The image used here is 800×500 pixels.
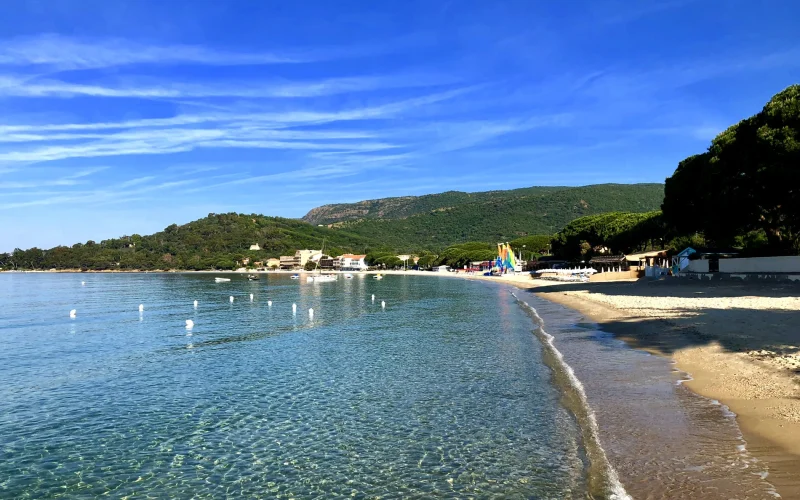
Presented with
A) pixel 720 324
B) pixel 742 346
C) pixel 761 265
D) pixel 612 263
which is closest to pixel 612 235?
pixel 612 263

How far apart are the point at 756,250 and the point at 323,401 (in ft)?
171

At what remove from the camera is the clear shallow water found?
27.9ft

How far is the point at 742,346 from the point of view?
1619 centimetres

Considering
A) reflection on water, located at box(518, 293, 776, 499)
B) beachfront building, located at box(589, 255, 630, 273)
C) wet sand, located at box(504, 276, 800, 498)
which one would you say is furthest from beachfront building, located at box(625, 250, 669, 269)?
reflection on water, located at box(518, 293, 776, 499)

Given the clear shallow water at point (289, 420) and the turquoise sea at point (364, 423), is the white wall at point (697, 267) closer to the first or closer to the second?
the turquoise sea at point (364, 423)

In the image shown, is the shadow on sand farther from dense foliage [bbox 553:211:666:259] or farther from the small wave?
dense foliage [bbox 553:211:666:259]

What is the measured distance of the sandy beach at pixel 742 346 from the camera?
29.2 ft

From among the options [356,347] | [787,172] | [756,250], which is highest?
[787,172]

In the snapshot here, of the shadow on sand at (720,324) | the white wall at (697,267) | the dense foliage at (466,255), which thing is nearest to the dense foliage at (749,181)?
the white wall at (697,267)

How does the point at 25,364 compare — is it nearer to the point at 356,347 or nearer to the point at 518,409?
the point at 356,347

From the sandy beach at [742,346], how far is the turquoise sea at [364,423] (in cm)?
53

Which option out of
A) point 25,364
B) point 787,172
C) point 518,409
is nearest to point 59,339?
point 25,364

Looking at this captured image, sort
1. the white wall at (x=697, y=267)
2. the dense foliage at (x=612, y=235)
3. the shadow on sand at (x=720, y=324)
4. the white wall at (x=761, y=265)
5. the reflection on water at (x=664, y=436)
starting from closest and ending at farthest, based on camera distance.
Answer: the reflection on water at (x=664, y=436)
the shadow on sand at (x=720, y=324)
the white wall at (x=761, y=265)
the white wall at (x=697, y=267)
the dense foliage at (x=612, y=235)

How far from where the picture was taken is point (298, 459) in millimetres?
9508
